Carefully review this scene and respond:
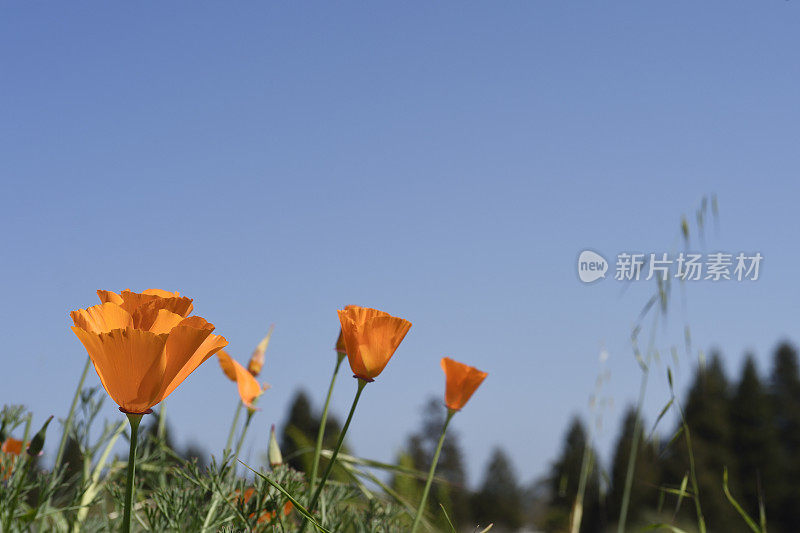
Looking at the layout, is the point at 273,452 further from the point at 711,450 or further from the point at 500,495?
the point at 500,495

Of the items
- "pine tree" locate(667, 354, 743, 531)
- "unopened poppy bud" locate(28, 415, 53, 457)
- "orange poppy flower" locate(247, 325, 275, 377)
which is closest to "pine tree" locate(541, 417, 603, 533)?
"pine tree" locate(667, 354, 743, 531)

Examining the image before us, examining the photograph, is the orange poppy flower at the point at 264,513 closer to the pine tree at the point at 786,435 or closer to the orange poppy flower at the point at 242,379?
the orange poppy flower at the point at 242,379

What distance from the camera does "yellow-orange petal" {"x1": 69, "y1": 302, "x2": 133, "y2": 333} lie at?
26.0 inches

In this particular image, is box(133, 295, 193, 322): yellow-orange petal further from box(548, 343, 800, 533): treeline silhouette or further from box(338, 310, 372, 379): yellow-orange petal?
box(548, 343, 800, 533): treeline silhouette

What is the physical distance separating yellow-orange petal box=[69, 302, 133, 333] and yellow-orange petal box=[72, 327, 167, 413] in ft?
0.15

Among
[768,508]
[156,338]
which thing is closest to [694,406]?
[768,508]

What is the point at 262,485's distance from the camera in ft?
3.34

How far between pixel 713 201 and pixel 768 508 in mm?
23575

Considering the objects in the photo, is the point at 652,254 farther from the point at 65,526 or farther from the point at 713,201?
the point at 65,526

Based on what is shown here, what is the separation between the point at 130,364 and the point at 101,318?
79mm

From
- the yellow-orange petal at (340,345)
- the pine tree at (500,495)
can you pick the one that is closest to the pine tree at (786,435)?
the pine tree at (500,495)

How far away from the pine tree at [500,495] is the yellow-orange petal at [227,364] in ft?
98.5

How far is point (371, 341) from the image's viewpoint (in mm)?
860

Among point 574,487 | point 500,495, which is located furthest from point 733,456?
point 500,495
